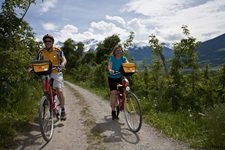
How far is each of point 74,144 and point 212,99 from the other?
6.91 metres

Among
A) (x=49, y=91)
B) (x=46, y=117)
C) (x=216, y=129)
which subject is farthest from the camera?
(x=49, y=91)

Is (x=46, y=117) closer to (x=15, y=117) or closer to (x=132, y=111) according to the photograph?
(x=15, y=117)

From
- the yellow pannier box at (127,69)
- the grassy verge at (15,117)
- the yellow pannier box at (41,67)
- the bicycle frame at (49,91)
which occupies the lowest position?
the grassy verge at (15,117)

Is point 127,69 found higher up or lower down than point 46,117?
higher up

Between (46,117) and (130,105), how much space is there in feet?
7.98

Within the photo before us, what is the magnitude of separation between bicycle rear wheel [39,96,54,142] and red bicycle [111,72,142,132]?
2.18m

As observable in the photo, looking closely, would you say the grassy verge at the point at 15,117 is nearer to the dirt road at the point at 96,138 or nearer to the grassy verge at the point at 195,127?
the dirt road at the point at 96,138

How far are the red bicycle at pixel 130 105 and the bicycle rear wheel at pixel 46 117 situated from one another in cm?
218

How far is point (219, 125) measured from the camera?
201 inches

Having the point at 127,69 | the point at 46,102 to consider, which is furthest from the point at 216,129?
the point at 46,102

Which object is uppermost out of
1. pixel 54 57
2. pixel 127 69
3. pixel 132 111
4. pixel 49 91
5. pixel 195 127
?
pixel 54 57

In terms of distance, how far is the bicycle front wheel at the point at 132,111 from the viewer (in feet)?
19.2

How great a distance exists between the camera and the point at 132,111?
6.19 m

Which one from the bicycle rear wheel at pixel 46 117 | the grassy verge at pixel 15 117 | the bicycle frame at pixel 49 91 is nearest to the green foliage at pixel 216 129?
the bicycle rear wheel at pixel 46 117
